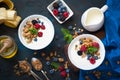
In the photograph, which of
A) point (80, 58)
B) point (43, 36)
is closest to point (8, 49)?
point (43, 36)

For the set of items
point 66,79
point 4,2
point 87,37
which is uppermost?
point 4,2

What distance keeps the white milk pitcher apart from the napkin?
25 millimetres

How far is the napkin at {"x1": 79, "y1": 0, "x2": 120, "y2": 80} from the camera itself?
1.23m

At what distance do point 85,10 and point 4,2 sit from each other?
27 centimetres

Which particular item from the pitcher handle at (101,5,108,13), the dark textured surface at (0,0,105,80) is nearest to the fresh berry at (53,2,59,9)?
the dark textured surface at (0,0,105,80)

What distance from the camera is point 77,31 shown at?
1.27 meters

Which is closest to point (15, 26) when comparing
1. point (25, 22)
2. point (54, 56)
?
point (25, 22)

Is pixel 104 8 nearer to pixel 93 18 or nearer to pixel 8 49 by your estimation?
pixel 93 18

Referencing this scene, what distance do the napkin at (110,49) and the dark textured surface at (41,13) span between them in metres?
0.04

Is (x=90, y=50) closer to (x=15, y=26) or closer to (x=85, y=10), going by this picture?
(x=85, y=10)

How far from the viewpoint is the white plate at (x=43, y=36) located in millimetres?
Result: 1249

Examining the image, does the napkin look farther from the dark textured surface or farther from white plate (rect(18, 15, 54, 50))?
white plate (rect(18, 15, 54, 50))

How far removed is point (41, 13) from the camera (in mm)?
1296

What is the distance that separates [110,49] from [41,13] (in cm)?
26
